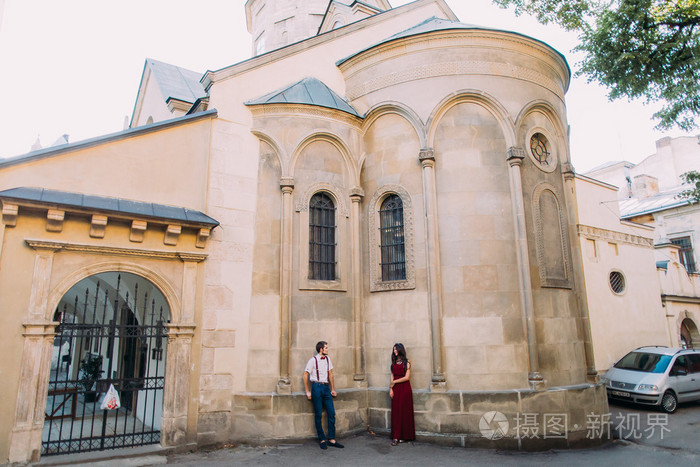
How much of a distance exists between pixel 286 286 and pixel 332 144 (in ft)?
11.2

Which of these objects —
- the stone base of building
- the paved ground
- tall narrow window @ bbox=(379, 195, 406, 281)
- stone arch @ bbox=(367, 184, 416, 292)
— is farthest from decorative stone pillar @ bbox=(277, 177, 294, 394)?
tall narrow window @ bbox=(379, 195, 406, 281)

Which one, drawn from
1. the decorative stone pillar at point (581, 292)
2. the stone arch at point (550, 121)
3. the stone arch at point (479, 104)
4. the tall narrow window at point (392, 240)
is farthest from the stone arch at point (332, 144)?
the decorative stone pillar at point (581, 292)

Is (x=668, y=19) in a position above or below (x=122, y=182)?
above

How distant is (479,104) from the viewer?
10297mm

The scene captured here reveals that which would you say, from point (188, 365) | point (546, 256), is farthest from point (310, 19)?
point (188, 365)

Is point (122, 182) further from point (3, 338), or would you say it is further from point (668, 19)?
point (668, 19)

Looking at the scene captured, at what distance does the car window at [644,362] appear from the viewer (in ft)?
44.1

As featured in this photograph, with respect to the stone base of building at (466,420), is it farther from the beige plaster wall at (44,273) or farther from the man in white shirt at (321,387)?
the beige plaster wall at (44,273)

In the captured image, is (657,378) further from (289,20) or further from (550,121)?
(289,20)

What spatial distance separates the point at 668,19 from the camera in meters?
9.06

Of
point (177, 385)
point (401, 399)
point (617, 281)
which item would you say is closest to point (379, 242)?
point (401, 399)

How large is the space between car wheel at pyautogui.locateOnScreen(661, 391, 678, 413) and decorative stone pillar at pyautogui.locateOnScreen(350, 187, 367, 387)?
894 centimetres

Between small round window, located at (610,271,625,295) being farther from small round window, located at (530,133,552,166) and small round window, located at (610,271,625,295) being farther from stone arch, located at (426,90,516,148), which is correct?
stone arch, located at (426,90,516,148)

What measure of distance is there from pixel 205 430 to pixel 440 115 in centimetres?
788
